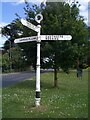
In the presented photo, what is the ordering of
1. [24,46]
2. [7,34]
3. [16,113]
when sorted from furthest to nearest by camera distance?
[7,34] → [24,46] → [16,113]

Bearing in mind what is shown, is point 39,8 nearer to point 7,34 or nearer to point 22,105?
point 22,105

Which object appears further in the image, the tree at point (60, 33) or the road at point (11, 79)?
the road at point (11, 79)

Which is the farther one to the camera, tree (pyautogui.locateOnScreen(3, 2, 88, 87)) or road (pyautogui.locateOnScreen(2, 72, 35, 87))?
road (pyautogui.locateOnScreen(2, 72, 35, 87))

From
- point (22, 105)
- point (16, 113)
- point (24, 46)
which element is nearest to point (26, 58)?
point (24, 46)

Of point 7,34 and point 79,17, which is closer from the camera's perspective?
point 79,17

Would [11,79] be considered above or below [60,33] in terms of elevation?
below

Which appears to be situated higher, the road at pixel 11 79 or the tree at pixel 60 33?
the tree at pixel 60 33

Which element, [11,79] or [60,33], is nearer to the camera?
[60,33]

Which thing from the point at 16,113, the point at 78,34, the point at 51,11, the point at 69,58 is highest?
the point at 51,11

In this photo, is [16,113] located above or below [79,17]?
below

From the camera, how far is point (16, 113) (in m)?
9.88

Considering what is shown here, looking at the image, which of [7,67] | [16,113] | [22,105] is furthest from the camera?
[7,67]

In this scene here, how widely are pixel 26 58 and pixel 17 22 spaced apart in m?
2.36

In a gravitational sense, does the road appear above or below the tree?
below
